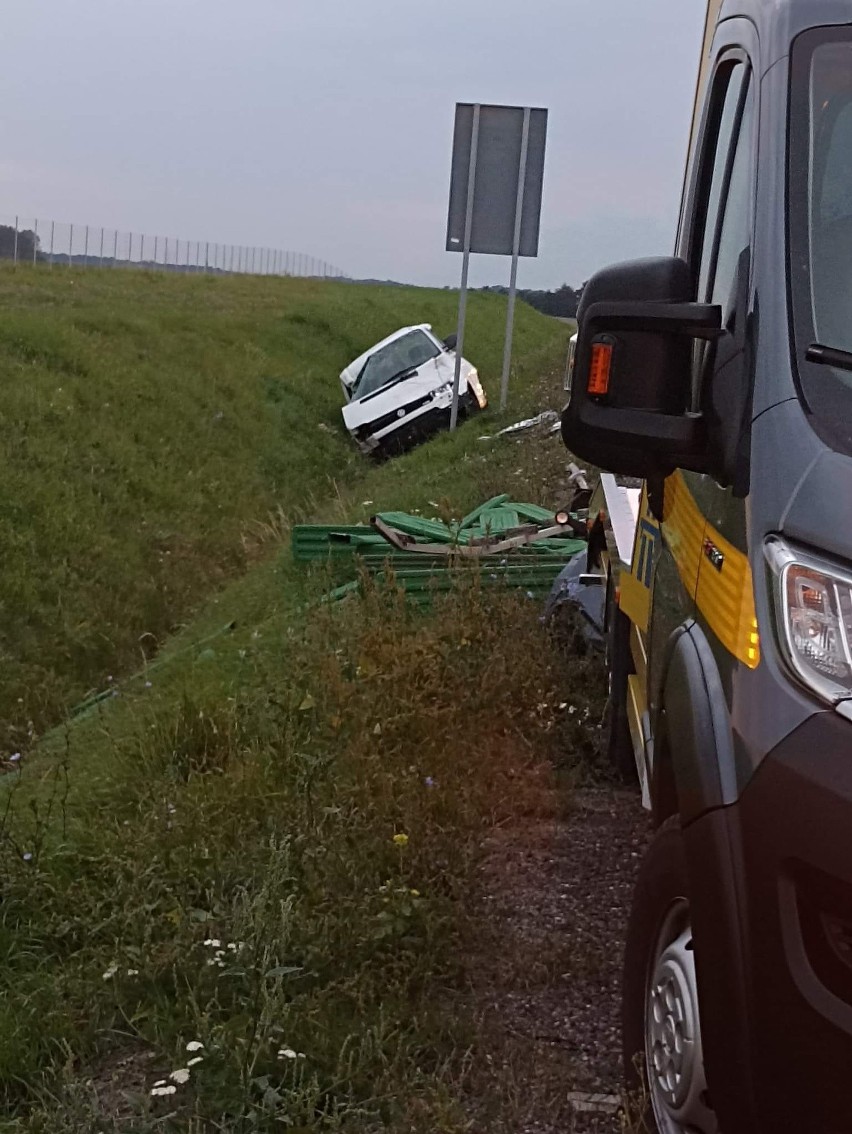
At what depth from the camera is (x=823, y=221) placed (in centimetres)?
242

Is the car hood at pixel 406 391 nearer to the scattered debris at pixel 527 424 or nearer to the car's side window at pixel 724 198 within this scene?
the scattered debris at pixel 527 424

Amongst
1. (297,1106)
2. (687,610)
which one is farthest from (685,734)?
(297,1106)

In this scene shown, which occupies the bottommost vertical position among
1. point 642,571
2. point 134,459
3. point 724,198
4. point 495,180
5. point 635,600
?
point 134,459

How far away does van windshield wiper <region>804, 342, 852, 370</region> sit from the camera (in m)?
2.21

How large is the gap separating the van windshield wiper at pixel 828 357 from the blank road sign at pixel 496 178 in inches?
583

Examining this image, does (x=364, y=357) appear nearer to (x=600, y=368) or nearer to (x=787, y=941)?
(x=600, y=368)

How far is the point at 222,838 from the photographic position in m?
4.23

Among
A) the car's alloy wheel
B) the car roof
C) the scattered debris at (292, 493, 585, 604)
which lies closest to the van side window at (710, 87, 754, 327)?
the car's alloy wheel

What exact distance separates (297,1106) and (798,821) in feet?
5.41

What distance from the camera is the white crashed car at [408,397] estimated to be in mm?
18438

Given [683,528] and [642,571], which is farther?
[642,571]

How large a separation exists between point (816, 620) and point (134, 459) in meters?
14.2

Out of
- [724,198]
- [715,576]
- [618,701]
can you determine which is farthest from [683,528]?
[618,701]

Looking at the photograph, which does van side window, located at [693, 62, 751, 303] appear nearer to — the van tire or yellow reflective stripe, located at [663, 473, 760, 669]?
yellow reflective stripe, located at [663, 473, 760, 669]
